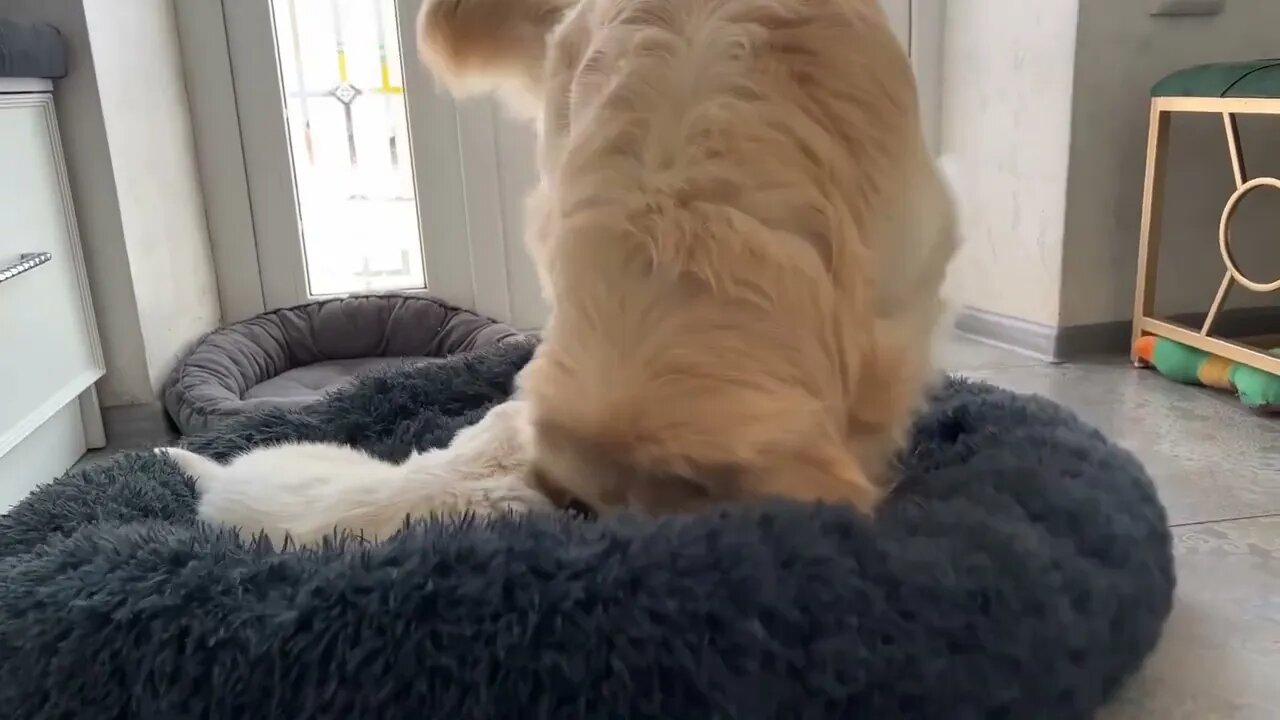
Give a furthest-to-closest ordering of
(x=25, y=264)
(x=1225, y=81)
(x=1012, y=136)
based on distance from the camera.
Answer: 1. (x=1012, y=136)
2. (x=1225, y=81)
3. (x=25, y=264)

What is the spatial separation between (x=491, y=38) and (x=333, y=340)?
3.92ft

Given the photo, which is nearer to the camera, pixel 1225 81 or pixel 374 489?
pixel 374 489

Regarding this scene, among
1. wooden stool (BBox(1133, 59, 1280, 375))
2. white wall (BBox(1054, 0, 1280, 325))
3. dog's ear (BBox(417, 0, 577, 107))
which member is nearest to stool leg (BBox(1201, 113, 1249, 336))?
wooden stool (BBox(1133, 59, 1280, 375))

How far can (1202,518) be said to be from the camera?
3.54 ft

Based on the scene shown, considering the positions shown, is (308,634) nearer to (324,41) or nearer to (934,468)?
(934,468)

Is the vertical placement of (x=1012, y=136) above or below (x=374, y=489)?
above

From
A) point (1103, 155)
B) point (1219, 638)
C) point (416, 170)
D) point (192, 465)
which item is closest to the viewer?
point (1219, 638)

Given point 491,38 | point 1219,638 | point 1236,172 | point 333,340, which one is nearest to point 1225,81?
point 1236,172

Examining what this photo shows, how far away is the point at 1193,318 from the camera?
1.88 m

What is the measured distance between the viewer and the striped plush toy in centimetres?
143

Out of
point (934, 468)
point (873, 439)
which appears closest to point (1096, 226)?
point (934, 468)

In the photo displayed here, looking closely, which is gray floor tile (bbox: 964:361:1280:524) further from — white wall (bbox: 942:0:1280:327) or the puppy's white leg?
the puppy's white leg

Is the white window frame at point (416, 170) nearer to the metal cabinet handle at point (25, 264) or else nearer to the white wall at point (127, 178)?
the white wall at point (127, 178)

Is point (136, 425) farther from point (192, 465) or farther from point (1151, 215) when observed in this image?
point (1151, 215)
